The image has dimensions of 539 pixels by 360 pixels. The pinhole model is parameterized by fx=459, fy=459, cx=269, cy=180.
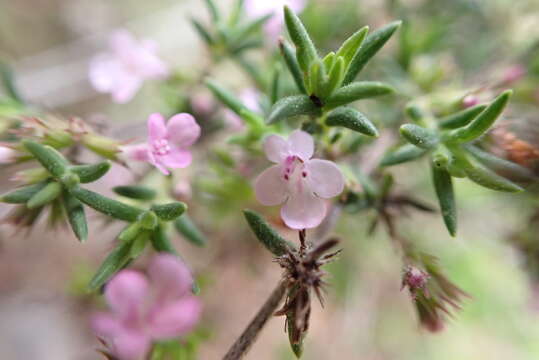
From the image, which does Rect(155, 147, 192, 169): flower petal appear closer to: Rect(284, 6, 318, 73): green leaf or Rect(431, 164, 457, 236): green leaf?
Rect(284, 6, 318, 73): green leaf

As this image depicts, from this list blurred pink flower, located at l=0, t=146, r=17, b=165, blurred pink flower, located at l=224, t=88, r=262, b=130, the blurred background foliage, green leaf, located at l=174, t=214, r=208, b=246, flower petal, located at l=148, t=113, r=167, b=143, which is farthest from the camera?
the blurred background foliage

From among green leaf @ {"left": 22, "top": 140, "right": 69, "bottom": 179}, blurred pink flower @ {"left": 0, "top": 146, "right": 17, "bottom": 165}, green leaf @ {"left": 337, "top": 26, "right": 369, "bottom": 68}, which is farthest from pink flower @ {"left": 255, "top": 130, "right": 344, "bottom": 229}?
blurred pink flower @ {"left": 0, "top": 146, "right": 17, "bottom": 165}

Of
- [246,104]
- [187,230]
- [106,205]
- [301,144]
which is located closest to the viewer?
[301,144]

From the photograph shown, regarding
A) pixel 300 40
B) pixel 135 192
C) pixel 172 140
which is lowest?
pixel 135 192

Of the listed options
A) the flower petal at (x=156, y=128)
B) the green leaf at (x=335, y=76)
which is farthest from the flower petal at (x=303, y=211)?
the flower petal at (x=156, y=128)

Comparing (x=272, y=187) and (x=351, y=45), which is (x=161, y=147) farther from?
(x=351, y=45)

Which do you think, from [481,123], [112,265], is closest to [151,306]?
[112,265]

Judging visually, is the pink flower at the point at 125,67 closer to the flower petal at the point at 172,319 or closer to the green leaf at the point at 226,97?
the green leaf at the point at 226,97
